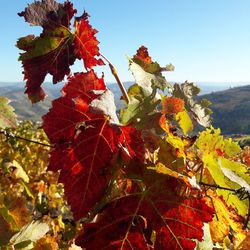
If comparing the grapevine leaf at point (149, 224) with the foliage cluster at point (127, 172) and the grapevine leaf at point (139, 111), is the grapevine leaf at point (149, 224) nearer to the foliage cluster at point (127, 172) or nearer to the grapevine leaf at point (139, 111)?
the foliage cluster at point (127, 172)

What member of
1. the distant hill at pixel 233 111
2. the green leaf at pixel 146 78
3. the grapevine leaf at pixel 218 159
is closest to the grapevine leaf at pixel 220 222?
the grapevine leaf at pixel 218 159

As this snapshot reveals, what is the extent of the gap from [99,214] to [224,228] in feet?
1.47

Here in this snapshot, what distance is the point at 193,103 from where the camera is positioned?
4.16 ft

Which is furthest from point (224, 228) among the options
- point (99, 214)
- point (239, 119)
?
point (239, 119)

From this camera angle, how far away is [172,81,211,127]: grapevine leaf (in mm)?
1230

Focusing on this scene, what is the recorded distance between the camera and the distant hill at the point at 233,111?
350ft

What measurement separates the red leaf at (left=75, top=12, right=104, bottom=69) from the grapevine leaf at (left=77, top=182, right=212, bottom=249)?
0.45 meters

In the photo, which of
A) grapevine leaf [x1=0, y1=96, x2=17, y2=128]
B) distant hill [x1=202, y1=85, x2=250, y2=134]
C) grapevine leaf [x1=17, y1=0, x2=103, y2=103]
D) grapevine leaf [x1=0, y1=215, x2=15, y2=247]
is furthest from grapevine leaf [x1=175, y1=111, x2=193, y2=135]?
distant hill [x1=202, y1=85, x2=250, y2=134]

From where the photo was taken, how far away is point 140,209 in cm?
86

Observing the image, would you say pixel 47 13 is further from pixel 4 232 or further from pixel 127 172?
pixel 4 232

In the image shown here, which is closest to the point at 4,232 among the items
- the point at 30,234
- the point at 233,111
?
the point at 30,234

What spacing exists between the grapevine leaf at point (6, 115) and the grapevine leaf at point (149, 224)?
0.49 meters

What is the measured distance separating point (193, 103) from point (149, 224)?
52 centimetres

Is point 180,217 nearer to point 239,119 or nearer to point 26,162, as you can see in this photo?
point 26,162
